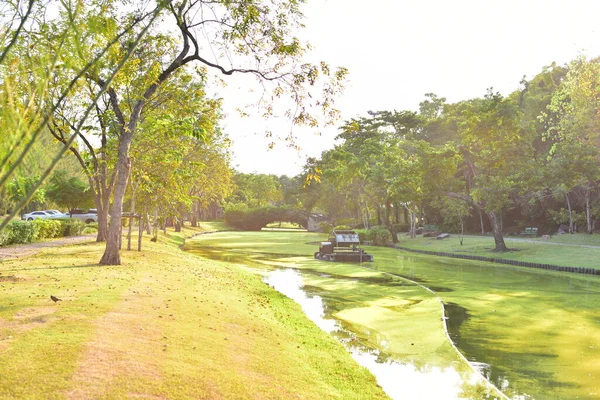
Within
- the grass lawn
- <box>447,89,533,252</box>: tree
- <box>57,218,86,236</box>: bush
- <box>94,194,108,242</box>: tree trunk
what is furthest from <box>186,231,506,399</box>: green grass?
<box>57,218,86,236</box>: bush

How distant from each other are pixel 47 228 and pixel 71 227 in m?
4.42

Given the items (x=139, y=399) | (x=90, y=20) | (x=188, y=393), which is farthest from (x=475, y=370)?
(x=90, y=20)

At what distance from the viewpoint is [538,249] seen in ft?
95.8

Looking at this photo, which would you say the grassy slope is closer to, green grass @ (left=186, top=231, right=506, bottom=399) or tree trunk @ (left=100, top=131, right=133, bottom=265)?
green grass @ (left=186, top=231, right=506, bottom=399)

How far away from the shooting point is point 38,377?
16.5ft

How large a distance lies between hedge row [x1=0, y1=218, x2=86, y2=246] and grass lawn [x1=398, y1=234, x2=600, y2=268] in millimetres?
25227

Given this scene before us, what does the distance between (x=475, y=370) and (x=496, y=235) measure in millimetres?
23028

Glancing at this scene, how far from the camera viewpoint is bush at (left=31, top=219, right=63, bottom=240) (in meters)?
26.0

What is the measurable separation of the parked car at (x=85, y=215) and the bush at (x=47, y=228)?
57.1 feet

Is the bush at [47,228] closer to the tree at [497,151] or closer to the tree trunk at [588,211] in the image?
the tree at [497,151]

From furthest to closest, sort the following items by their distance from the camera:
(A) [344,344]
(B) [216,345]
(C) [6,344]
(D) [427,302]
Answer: (D) [427,302], (A) [344,344], (B) [216,345], (C) [6,344]

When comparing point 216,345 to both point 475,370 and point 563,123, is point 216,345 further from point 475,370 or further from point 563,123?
point 563,123

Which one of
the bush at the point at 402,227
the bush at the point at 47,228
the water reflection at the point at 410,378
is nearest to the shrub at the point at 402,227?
the bush at the point at 402,227

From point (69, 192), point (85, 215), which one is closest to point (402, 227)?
point (85, 215)
